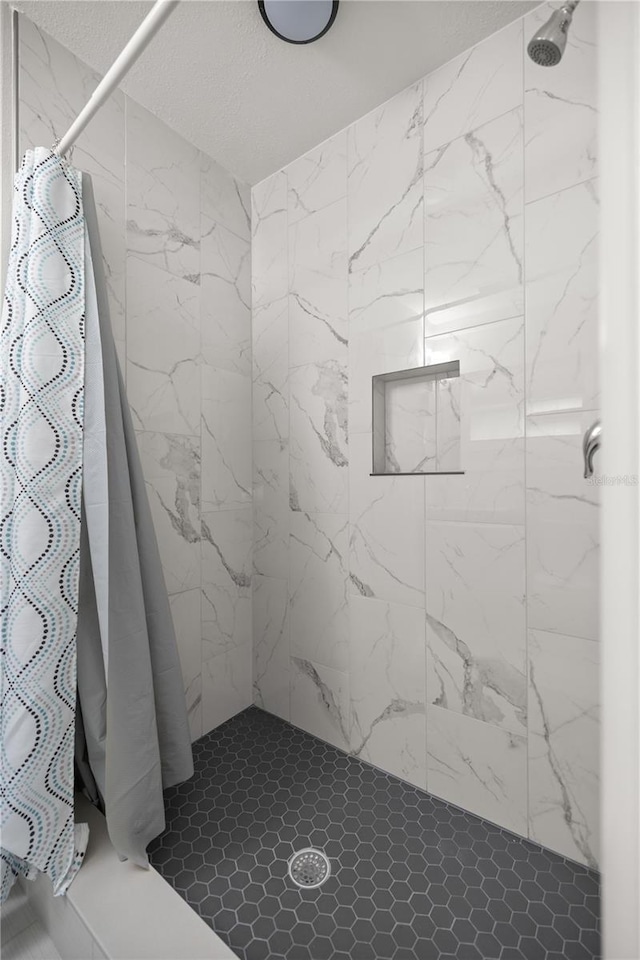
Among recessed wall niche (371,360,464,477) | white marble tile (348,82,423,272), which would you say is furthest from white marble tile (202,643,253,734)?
white marble tile (348,82,423,272)

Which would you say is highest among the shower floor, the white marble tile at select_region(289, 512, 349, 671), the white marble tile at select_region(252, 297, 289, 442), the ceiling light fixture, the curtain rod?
the ceiling light fixture

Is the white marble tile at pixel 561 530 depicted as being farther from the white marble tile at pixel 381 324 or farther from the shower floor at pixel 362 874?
the shower floor at pixel 362 874

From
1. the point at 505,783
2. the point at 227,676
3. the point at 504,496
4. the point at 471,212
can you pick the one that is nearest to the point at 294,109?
the point at 471,212

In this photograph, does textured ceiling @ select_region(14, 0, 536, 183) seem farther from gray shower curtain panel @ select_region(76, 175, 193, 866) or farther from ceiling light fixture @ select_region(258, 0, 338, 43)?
gray shower curtain panel @ select_region(76, 175, 193, 866)

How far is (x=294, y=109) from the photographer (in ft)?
4.81

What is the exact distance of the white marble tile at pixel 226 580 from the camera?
1661 mm

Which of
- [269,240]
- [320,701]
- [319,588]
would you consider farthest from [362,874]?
[269,240]

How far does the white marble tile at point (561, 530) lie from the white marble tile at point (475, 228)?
13.6 inches

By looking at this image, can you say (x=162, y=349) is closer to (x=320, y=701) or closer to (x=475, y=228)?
(x=475, y=228)

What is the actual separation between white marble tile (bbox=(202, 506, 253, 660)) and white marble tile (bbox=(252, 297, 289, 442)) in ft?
1.15

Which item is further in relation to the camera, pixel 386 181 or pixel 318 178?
pixel 318 178

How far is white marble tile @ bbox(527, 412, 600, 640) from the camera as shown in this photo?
1079 mm

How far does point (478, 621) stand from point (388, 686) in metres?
0.39

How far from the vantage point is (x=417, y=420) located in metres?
1.43
